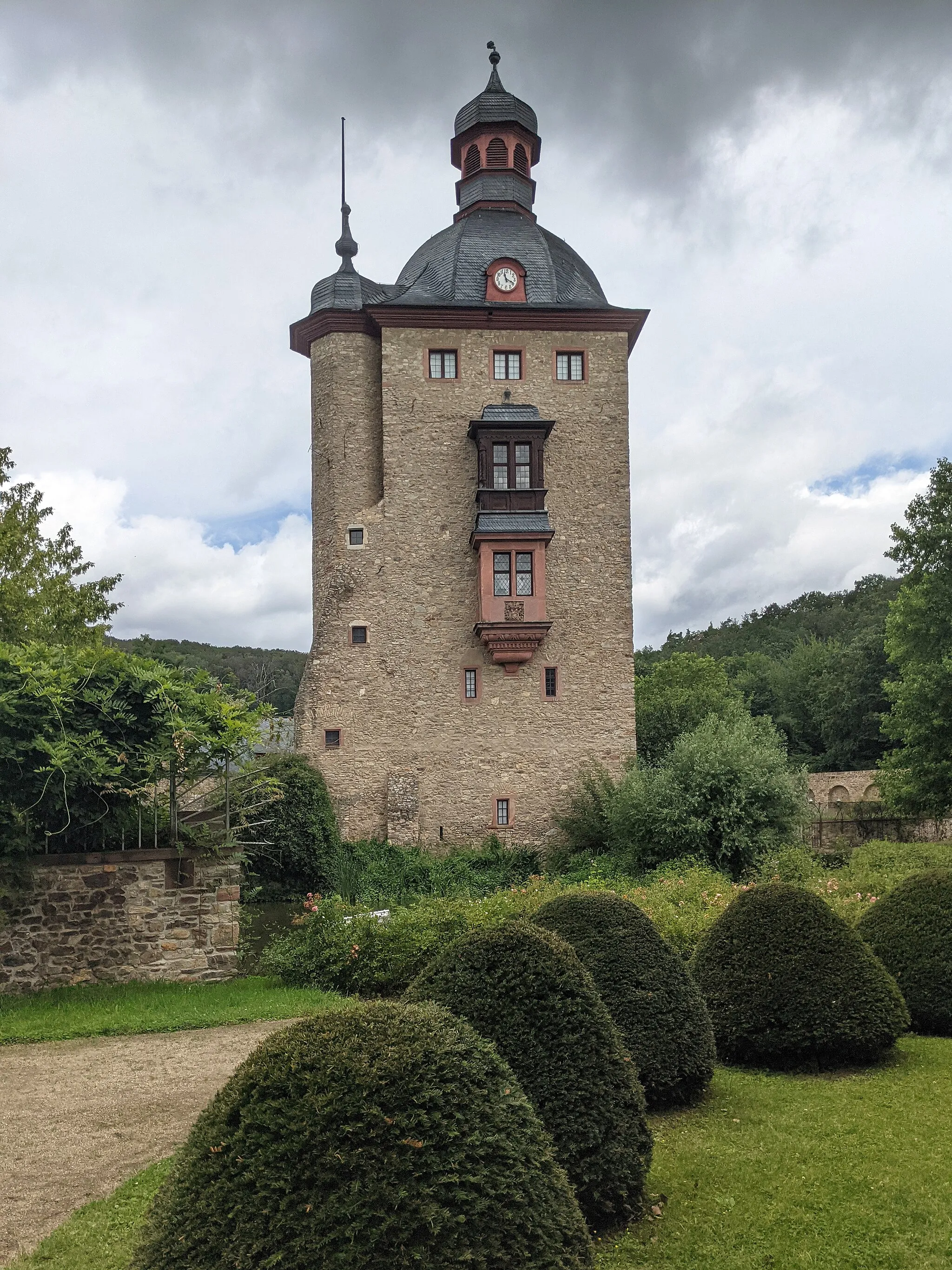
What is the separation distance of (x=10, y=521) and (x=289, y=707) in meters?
33.3

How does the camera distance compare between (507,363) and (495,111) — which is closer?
(507,363)

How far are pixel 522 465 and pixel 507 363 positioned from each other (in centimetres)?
316

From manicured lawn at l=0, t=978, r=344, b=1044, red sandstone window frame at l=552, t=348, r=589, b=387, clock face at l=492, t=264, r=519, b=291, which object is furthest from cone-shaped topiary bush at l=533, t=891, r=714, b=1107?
clock face at l=492, t=264, r=519, b=291

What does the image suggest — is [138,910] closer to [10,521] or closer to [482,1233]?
[482,1233]

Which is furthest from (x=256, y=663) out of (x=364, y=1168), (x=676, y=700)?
(x=364, y=1168)

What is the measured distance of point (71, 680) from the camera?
1181cm

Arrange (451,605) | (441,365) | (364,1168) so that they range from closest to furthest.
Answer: (364,1168), (451,605), (441,365)

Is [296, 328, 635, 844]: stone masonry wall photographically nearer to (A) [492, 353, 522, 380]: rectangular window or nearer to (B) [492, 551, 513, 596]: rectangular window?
(A) [492, 353, 522, 380]: rectangular window

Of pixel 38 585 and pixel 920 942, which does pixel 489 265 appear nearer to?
pixel 38 585

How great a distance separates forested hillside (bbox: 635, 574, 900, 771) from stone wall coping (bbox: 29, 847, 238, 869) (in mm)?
27299

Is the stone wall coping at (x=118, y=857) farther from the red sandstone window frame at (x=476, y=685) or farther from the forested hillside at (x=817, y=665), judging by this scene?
the forested hillside at (x=817, y=665)

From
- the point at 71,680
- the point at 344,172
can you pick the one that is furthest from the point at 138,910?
the point at 344,172

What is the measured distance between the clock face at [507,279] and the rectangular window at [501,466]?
4880 mm

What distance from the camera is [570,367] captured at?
2847 centimetres
